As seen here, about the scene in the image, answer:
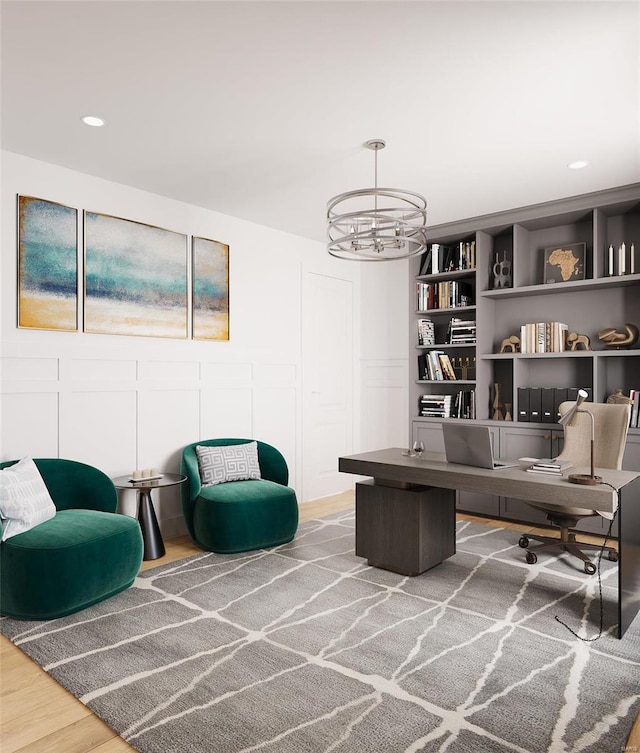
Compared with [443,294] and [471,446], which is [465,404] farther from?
[471,446]

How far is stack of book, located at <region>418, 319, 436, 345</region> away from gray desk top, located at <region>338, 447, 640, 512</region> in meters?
2.03

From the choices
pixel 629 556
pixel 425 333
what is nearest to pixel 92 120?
pixel 425 333

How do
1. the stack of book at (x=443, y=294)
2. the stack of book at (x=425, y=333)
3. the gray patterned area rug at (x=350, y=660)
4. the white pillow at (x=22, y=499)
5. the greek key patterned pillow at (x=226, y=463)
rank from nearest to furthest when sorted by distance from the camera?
the gray patterned area rug at (x=350, y=660) < the white pillow at (x=22, y=499) < the greek key patterned pillow at (x=226, y=463) < the stack of book at (x=443, y=294) < the stack of book at (x=425, y=333)

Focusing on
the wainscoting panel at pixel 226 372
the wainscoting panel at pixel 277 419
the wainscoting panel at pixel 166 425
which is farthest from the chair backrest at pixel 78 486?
the wainscoting panel at pixel 277 419

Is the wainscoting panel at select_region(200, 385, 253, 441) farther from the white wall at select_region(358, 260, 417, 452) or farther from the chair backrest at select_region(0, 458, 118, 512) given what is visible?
the white wall at select_region(358, 260, 417, 452)

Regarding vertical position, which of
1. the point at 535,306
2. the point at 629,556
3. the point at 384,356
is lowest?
the point at 629,556

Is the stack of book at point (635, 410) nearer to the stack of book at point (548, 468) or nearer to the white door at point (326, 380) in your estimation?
the stack of book at point (548, 468)

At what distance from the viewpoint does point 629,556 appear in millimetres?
2648

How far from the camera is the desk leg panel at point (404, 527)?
10.9 ft

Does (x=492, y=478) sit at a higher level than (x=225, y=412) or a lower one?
lower

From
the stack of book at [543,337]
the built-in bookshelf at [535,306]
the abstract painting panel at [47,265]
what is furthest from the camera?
the stack of book at [543,337]

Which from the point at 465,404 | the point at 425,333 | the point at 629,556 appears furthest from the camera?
the point at 425,333

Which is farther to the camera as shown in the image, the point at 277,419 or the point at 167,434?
the point at 277,419

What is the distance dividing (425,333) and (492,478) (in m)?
2.74
